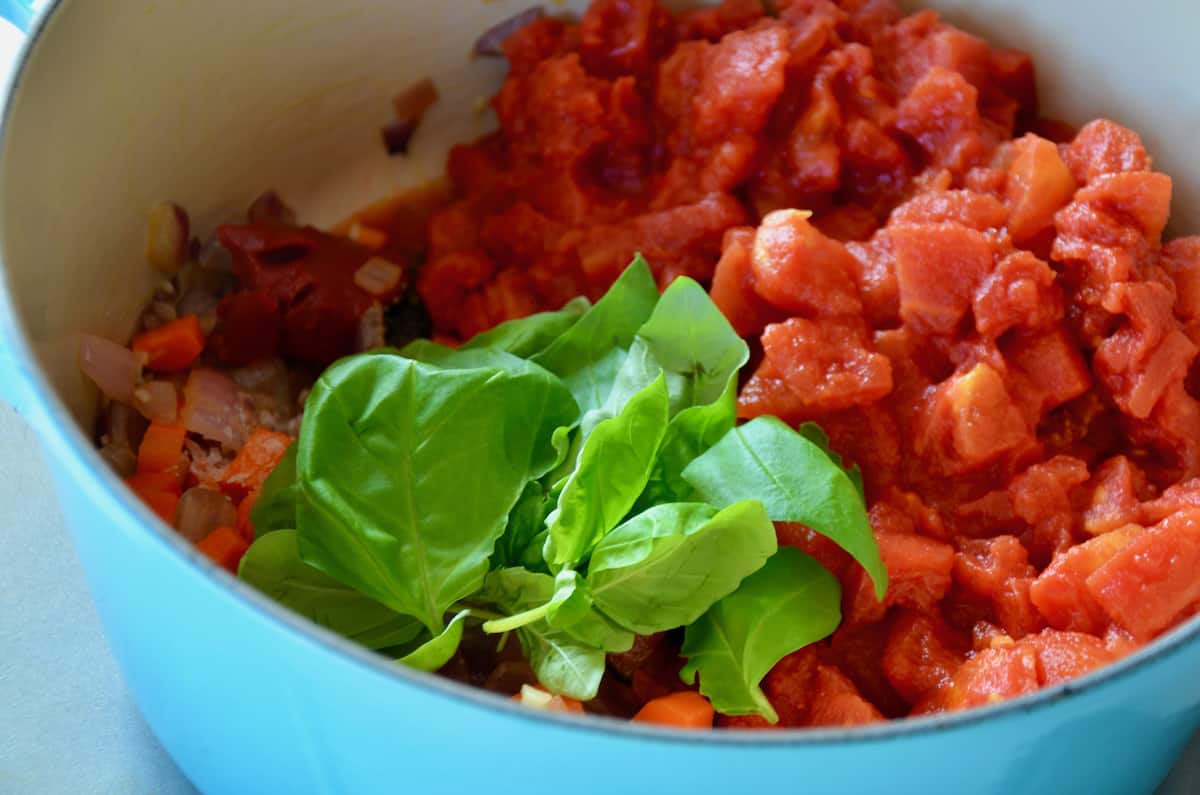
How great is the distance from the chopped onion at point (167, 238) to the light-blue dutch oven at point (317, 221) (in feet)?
0.07

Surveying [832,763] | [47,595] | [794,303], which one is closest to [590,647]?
[832,763]

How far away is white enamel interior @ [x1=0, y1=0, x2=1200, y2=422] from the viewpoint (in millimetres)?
1325

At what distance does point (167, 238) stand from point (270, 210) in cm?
20

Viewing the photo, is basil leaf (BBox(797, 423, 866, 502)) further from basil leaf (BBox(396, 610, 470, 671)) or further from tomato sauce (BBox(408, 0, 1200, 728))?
basil leaf (BBox(396, 610, 470, 671))

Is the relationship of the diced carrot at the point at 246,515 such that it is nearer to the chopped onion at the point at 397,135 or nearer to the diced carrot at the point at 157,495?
the diced carrot at the point at 157,495

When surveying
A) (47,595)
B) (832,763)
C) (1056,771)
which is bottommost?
(47,595)

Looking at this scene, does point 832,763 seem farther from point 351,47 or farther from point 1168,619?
point 351,47

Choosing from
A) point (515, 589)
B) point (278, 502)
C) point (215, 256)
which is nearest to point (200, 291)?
point (215, 256)

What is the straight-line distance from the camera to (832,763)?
829 mm

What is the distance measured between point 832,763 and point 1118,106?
3.99 ft

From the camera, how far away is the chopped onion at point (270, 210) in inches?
70.7

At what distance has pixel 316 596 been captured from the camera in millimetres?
1211

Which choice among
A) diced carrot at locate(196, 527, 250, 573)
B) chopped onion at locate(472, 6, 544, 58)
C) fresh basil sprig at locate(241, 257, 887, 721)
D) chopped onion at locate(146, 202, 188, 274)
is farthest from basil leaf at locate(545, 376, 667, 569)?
chopped onion at locate(472, 6, 544, 58)

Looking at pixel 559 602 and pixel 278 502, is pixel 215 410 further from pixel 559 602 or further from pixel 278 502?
pixel 559 602
